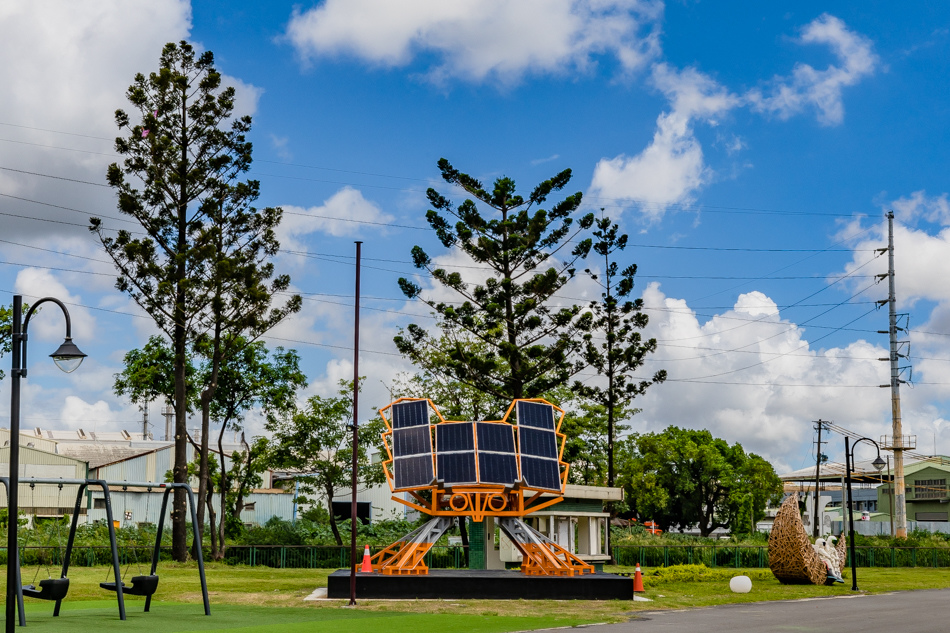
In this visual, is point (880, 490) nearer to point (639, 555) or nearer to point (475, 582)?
point (639, 555)

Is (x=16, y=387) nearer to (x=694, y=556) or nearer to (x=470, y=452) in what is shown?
(x=470, y=452)

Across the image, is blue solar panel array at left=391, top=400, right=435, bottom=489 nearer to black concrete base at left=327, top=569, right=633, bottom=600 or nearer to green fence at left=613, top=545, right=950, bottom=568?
black concrete base at left=327, top=569, right=633, bottom=600

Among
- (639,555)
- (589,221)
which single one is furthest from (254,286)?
(639,555)

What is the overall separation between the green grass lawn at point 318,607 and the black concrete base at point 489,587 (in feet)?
1.18

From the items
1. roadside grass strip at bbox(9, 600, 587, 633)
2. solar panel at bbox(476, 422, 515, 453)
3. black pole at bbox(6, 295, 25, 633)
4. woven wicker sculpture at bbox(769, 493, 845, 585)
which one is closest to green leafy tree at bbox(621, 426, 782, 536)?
woven wicker sculpture at bbox(769, 493, 845, 585)

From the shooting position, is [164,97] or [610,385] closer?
[164,97]

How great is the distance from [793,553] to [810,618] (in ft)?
31.3

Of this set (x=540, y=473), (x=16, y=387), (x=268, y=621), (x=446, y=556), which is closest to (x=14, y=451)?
(x=16, y=387)

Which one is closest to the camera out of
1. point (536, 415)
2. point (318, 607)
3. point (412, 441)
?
point (318, 607)

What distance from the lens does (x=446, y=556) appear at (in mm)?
33094

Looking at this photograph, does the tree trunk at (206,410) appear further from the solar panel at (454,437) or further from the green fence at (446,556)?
the solar panel at (454,437)

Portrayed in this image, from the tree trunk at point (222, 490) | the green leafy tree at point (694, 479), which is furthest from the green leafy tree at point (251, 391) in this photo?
the green leafy tree at point (694, 479)

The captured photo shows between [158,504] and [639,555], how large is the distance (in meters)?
29.4

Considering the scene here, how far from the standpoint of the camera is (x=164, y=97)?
35406mm
